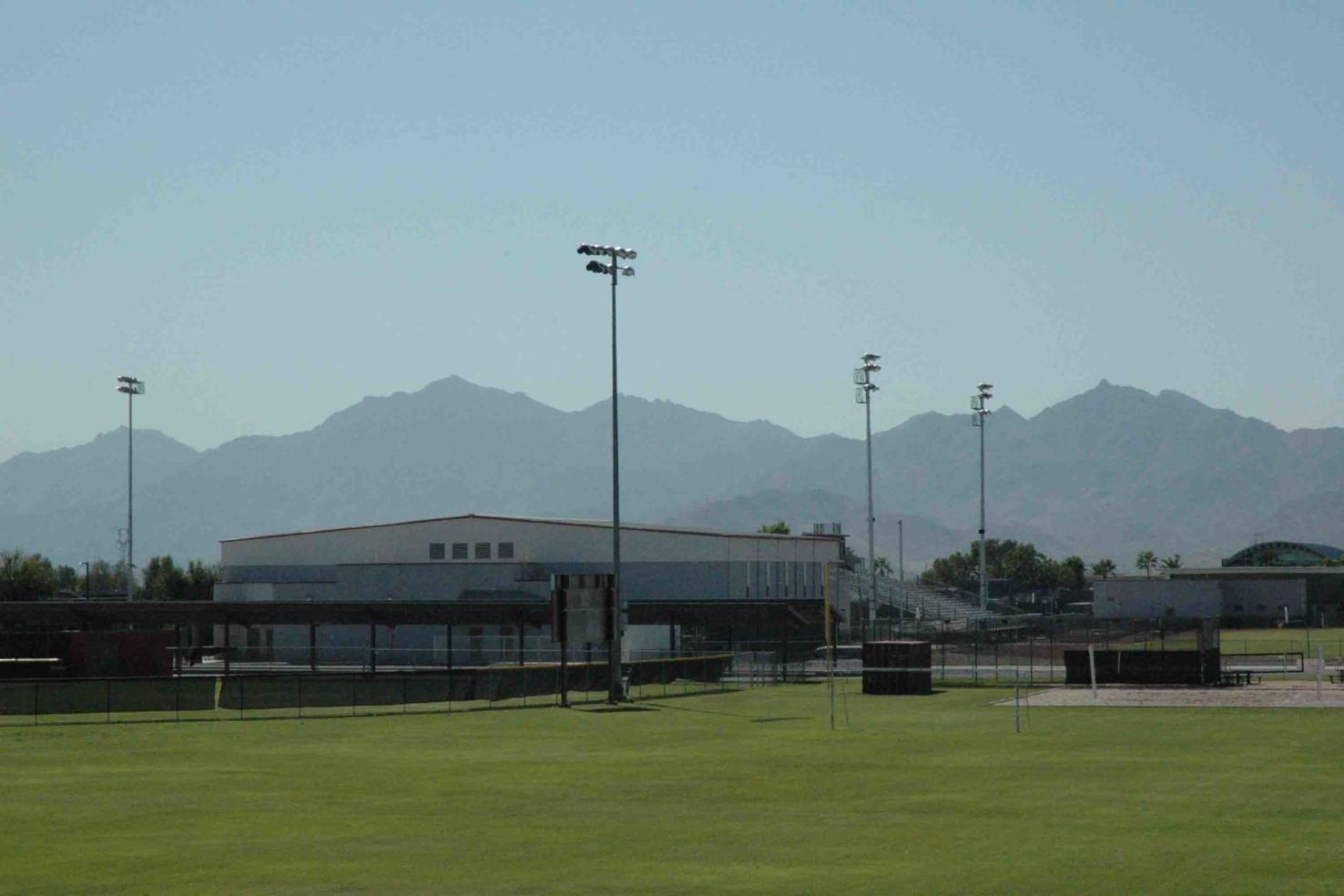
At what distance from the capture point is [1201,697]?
5000 cm

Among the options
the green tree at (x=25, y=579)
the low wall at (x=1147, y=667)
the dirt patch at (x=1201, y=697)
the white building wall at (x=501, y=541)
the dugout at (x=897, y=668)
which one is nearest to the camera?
the dirt patch at (x=1201, y=697)

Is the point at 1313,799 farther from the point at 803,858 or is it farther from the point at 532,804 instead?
the point at 532,804

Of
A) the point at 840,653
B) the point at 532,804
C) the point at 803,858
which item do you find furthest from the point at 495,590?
the point at 803,858

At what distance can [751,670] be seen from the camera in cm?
6588

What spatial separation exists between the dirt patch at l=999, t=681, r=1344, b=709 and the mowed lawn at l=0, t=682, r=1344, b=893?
4594 mm

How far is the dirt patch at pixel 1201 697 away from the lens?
4728cm

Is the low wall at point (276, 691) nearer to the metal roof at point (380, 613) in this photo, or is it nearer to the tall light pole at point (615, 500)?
the tall light pole at point (615, 500)

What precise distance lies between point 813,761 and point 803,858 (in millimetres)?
12559

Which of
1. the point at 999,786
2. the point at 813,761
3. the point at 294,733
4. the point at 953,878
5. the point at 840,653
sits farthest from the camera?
the point at 840,653

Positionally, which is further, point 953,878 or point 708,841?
point 708,841

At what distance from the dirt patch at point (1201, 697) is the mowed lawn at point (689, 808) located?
4.59 m

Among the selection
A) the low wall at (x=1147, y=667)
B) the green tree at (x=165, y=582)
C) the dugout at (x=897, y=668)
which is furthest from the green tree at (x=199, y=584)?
the low wall at (x=1147, y=667)

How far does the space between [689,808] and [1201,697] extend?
29.5m

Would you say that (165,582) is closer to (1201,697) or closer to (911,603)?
(911,603)
